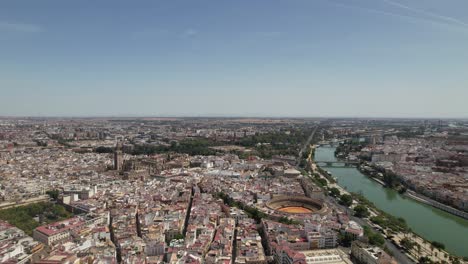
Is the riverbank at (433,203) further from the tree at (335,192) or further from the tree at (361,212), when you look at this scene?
the tree at (361,212)

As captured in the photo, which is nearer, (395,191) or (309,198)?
(309,198)

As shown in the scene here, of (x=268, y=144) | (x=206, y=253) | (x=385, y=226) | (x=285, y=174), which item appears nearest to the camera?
(x=206, y=253)

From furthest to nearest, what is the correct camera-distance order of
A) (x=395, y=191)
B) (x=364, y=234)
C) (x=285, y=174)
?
(x=285, y=174), (x=395, y=191), (x=364, y=234)

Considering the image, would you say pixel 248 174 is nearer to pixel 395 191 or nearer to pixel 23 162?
pixel 395 191

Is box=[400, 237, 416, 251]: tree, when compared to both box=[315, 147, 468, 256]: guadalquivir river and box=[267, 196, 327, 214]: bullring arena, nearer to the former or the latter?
box=[315, 147, 468, 256]: guadalquivir river

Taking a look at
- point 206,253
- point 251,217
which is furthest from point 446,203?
point 206,253

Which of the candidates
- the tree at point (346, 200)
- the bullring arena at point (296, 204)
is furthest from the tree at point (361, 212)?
the tree at point (346, 200)

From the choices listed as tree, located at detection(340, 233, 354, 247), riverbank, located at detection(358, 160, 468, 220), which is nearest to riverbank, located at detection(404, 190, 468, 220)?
riverbank, located at detection(358, 160, 468, 220)
